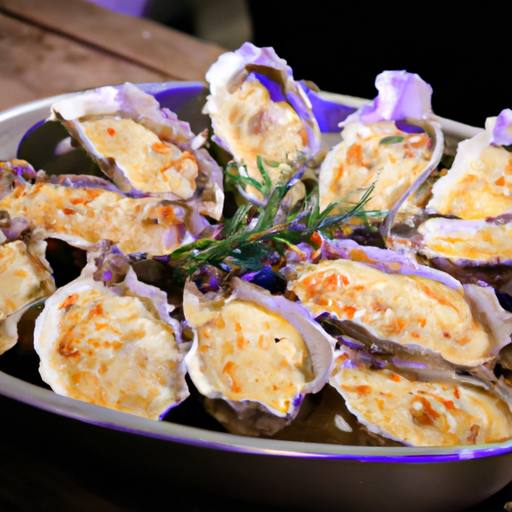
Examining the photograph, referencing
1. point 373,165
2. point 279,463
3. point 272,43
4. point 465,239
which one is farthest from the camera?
point 272,43

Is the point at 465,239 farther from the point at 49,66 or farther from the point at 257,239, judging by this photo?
the point at 49,66

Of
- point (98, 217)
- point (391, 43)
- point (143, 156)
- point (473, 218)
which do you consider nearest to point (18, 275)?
point (98, 217)

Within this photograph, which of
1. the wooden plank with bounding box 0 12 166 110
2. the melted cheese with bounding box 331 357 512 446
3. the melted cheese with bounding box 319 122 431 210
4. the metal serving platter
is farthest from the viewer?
the wooden plank with bounding box 0 12 166 110

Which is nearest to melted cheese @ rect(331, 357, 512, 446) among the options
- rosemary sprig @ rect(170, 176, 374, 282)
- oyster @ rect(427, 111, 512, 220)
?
rosemary sprig @ rect(170, 176, 374, 282)

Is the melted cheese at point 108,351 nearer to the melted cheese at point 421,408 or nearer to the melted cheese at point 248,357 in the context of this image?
the melted cheese at point 248,357

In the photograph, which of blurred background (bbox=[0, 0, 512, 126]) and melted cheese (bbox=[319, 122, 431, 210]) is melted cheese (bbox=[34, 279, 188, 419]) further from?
blurred background (bbox=[0, 0, 512, 126])

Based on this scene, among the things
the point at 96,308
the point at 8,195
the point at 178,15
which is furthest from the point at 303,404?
the point at 178,15
